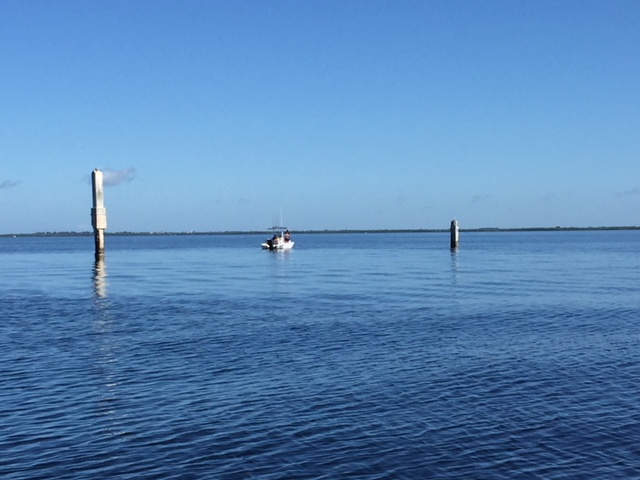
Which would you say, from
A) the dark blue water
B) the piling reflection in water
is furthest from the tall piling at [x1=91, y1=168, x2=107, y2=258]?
the dark blue water

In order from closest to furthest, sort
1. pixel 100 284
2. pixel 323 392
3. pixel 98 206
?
1. pixel 323 392
2. pixel 100 284
3. pixel 98 206

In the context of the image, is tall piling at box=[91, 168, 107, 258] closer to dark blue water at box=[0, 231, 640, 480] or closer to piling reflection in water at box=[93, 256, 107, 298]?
piling reflection in water at box=[93, 256, 107, 298]

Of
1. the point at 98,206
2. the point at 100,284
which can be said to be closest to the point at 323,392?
the point at 100,284

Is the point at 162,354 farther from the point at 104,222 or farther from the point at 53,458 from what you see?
the point at 104,222

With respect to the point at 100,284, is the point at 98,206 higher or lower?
higher

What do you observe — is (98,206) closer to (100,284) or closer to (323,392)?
(100,284)

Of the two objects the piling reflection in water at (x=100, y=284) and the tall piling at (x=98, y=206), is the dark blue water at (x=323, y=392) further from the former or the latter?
the tall piling at (x=98, y=206)

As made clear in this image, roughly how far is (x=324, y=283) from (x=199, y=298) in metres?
15.6

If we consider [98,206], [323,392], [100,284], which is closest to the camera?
[323,392]

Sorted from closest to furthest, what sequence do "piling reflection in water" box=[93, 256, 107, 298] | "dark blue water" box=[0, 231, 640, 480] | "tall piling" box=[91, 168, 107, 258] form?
1. "dark blue water" box=[0, 231, 640, 480]
2. "piling reflection in water" box=[93, 256, 107, 298]
3. "tall piling" box=[91, 168, 107, 258]

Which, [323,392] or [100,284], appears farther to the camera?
[100,284]

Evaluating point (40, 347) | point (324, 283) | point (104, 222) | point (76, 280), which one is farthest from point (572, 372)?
point (104, 222)

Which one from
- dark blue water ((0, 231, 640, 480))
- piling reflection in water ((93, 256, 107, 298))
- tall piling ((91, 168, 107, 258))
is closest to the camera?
dark blue water ((0, 231, 640, 480))

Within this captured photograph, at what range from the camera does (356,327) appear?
32.4 meters
